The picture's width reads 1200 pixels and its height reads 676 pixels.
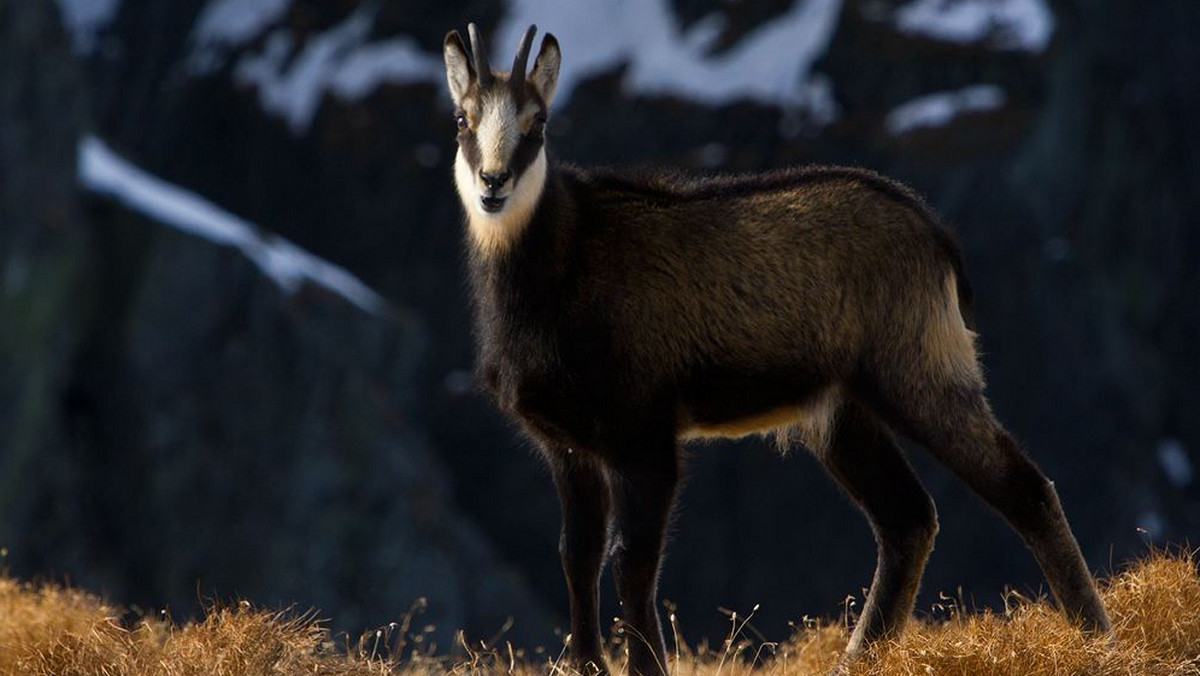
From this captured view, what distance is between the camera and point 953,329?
7.15 m

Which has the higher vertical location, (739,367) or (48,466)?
(739,367)

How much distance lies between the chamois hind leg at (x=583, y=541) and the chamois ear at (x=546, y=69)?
5.00 ft

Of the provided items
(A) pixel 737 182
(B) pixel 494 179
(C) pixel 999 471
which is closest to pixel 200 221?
(A) pixel 737 182

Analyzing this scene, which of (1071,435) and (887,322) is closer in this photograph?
(887,322)

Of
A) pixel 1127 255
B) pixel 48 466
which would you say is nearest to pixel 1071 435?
pixel 1127 255

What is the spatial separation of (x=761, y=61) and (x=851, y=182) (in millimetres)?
27681

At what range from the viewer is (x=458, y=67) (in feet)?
23.5

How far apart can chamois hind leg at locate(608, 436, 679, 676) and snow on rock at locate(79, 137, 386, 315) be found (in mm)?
24864

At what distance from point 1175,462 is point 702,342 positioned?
27.7m

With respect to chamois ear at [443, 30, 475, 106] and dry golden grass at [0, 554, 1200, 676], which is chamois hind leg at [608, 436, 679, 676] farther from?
chamois ear at [443, 30, 475, 106]

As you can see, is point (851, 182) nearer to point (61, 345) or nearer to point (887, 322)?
point (887, 322)

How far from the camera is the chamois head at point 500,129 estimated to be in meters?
6.78

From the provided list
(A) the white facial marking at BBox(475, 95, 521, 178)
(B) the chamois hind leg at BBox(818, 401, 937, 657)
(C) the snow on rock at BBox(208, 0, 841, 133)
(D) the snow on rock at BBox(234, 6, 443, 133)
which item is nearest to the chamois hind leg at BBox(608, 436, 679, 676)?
(B) the chamois hind leg at BBox(818, 401, 937, 657)

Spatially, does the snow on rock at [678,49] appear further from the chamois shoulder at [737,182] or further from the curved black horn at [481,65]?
the curved black horn at [481,65]
